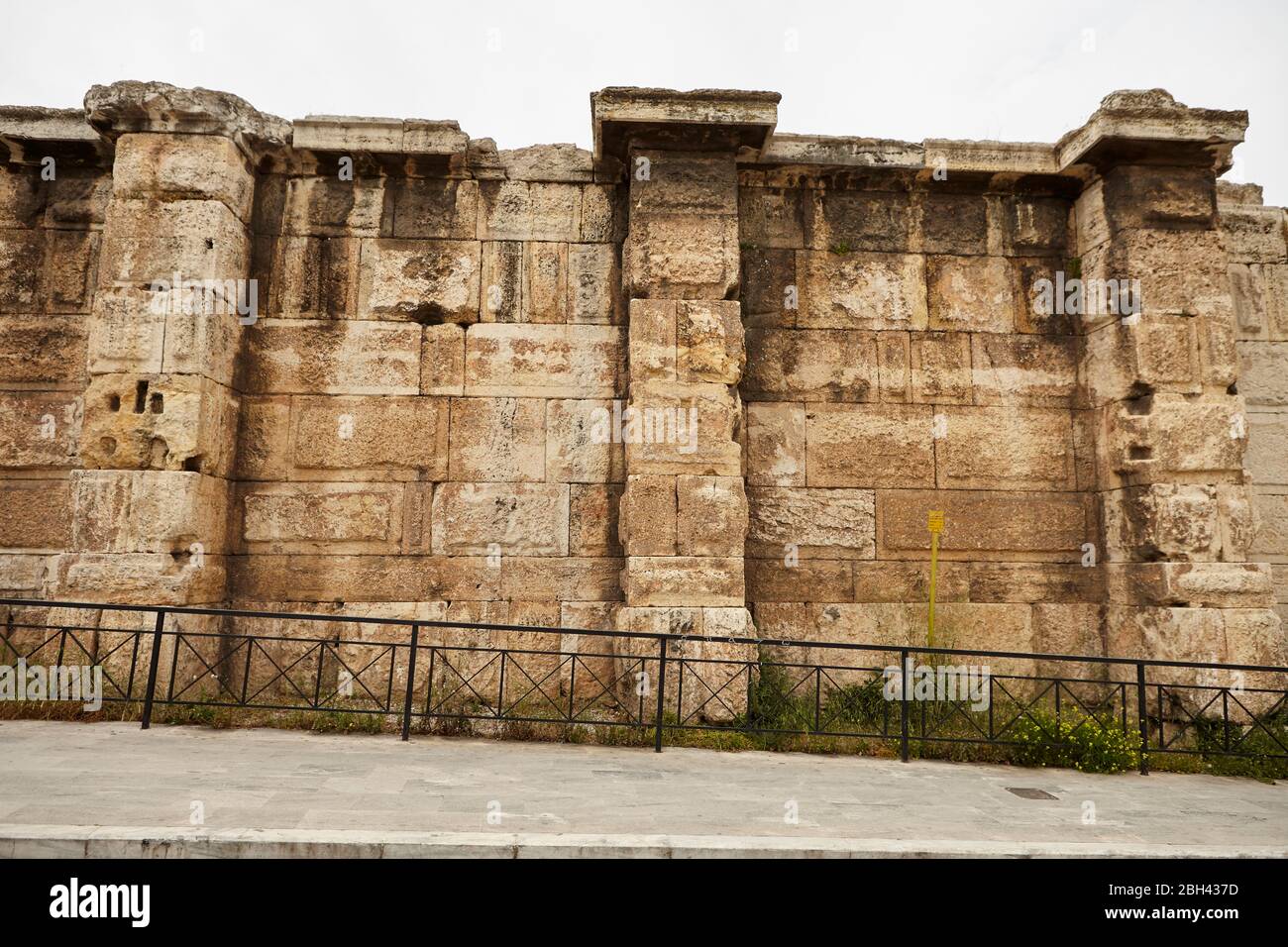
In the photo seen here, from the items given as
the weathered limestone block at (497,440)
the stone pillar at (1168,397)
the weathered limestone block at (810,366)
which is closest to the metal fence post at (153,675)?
the weathered limestone block at (497,440)

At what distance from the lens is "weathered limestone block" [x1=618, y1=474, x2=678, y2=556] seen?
7277mm

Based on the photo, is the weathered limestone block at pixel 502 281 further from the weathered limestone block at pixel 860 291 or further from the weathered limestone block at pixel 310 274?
the weathered limestone block at pixel 860 291

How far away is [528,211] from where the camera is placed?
8.45 m

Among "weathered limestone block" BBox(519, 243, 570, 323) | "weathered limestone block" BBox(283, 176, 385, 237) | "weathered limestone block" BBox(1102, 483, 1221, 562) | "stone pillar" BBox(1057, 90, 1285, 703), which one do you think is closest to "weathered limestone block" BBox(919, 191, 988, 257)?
"stone pillar" BBox(1057, 90, 1285, 703)

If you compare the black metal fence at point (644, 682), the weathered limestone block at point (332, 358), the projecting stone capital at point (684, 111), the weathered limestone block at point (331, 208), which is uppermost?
the projecting stone capital at point (684, 111)

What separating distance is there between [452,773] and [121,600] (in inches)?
143

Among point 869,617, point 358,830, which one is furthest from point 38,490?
point 869,617

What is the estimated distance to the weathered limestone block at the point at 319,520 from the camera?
7.93 m

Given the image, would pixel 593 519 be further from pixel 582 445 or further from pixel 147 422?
pixel 147 422

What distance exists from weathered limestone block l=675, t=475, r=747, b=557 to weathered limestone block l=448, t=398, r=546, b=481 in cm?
154

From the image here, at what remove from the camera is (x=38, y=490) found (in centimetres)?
800

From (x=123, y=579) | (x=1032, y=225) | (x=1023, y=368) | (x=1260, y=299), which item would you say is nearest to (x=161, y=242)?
(x=123, y=579)

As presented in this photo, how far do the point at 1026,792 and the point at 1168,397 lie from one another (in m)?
4.27

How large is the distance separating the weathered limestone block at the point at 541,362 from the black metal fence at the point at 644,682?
2.36m
